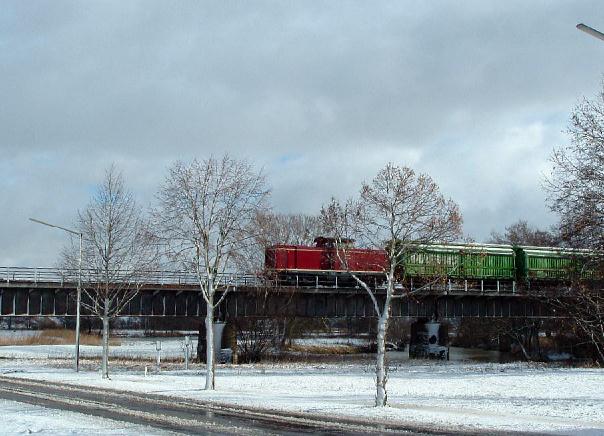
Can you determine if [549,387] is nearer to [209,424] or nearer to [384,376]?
[384,376]

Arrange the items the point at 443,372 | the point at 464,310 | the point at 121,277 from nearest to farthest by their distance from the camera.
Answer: the point at 121,277, the point at 443,372, the point at 464,310

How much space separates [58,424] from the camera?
1723 centimetres

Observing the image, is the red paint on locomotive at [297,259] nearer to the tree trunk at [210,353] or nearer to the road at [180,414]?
the tree trunk at [210,353]

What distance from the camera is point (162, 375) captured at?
39.6 meters

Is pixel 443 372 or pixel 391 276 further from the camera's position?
pixel 443 372

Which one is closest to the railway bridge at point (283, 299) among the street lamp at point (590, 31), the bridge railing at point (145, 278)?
the bridge railing at point (145, 278)

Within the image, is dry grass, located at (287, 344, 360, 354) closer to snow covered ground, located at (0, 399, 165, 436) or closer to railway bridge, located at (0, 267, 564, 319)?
railway bridge, located at (0, 267, 564, 319)

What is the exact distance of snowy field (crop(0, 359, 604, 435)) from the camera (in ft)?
64.7

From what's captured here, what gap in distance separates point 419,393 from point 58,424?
14.3 meters

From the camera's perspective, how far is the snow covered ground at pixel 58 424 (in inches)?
626

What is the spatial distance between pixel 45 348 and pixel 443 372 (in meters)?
46.0

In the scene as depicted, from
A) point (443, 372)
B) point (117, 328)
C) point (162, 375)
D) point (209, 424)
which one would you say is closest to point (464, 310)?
point (443, 372)

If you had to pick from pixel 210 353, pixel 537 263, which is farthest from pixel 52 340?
pixel 210 353

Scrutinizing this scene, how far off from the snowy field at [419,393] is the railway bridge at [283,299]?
8.32m
